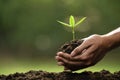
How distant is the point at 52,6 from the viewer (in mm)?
5297

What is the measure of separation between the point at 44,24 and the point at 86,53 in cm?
365

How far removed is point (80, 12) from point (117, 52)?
0.71 m

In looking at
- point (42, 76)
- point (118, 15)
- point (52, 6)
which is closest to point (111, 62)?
point (118, 15)

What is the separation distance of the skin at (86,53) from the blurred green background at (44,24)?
333 centimetres

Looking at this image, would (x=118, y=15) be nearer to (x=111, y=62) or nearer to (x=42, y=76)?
(x=111, y=62)

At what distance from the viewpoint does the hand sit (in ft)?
4.96

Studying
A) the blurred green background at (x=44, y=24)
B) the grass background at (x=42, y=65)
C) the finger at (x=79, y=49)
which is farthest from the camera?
the blurred green background at (x=44, y=24)

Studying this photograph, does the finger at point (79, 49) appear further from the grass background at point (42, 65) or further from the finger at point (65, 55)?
the grass background at point (42, 65)

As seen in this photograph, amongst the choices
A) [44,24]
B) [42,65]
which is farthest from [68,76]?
[44,24]

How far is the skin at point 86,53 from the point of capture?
1512 mm

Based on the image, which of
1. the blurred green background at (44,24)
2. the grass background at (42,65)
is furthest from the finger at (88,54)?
the blurred green background at (44,24)

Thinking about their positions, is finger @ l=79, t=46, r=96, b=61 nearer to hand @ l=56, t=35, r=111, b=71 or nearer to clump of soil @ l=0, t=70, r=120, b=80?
hand @ l=56, t=35, r=111, b=71

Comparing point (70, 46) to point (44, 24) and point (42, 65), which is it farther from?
point (44, 24)

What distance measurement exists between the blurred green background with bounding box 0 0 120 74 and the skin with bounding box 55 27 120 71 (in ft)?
10.9
